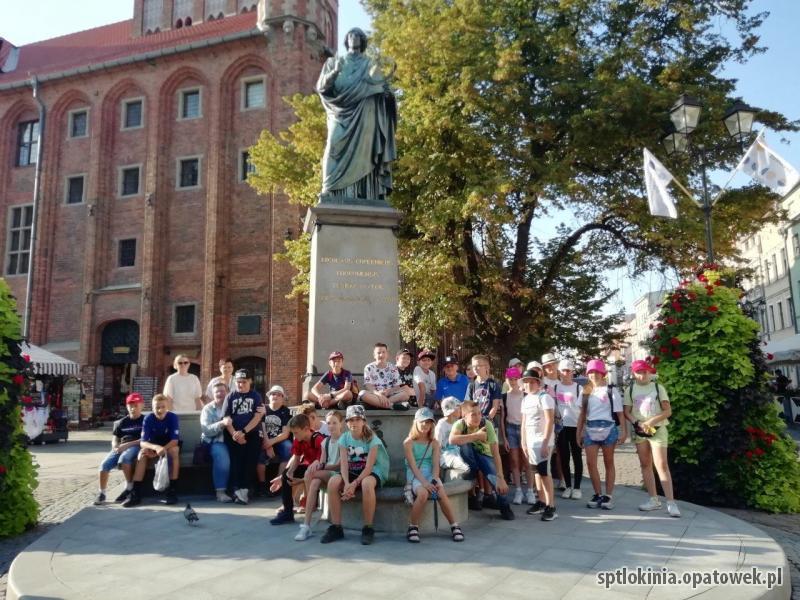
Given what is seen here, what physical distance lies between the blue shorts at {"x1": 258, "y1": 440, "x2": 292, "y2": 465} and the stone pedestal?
787 millimetres

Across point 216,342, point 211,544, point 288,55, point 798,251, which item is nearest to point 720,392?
point 211,544

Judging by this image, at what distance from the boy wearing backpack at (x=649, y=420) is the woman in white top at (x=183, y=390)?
612 centimetres

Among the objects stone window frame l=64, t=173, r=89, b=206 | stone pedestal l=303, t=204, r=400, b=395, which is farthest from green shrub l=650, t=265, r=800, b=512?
stone window frame l=64, t=173, r=89, b=206

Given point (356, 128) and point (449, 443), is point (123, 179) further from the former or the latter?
point (449, 443)

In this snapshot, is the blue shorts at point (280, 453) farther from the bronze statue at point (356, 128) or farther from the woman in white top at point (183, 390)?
the bronze statue at point (356, 128)

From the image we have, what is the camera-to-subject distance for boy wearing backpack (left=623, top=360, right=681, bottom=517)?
23.0 ft

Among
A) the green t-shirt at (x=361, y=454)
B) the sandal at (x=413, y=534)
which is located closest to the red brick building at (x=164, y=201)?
the green t-shirt at (x=361, y=454)

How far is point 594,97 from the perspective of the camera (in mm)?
14750

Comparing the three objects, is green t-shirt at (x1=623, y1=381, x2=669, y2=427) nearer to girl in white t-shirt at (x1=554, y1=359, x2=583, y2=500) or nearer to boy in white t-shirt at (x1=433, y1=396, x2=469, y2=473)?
girl in white t-shirt at (x1=554, y1=359, x2=583, y2=500)

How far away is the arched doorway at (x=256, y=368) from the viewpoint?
1044 inches

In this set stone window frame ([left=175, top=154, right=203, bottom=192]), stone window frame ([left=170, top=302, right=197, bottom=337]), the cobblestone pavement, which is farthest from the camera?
stone window frame ([left=175, top=154, right=203, bottom=192])

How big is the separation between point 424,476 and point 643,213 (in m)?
11.8

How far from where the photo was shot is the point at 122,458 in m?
7.80

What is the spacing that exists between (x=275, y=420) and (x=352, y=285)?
2.11m
